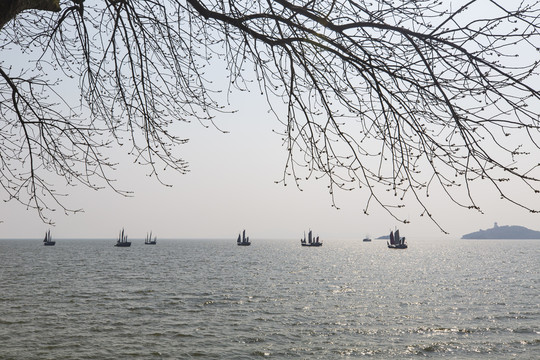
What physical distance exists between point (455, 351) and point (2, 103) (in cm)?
1612

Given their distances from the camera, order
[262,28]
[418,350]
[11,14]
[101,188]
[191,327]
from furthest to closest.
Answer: [191,327]
[418,350]
[101,188]
[262,28]
[11,14]

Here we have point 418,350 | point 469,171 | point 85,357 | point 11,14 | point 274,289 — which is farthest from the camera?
point 274,289

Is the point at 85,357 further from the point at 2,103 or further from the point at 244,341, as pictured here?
the point at 2,103

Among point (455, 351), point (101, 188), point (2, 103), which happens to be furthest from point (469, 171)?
point (455, 351)

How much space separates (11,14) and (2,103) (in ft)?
7.28

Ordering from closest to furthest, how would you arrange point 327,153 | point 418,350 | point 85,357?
point 327,153
point 85,357
point 418,350

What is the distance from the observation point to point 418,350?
49.7 feet

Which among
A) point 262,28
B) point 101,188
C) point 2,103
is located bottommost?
point 101,188

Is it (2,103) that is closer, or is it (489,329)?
(2,103)

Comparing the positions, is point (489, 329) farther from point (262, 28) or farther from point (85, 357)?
point (262, 28)

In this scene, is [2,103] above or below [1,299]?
above

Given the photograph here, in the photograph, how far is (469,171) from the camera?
10.7 ft

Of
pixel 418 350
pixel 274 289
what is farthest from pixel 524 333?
pixel 274 289

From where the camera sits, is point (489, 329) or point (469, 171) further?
point (489, 329)
